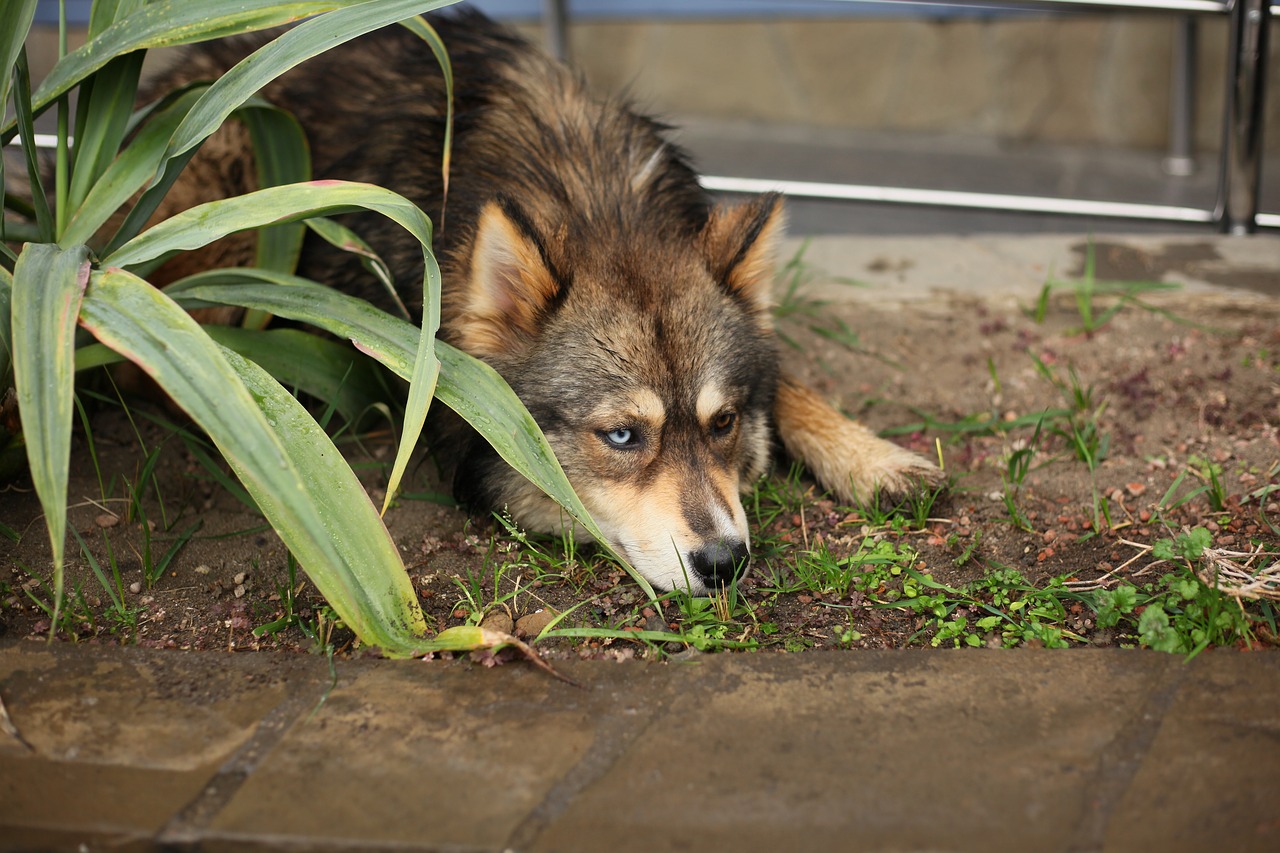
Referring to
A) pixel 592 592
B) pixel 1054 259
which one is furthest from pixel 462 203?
pixel 1054 259

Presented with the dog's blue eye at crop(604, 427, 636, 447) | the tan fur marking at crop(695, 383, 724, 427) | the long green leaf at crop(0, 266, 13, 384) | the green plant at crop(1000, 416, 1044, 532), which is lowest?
the green plant at crop(1000, 416, 1044, 532)

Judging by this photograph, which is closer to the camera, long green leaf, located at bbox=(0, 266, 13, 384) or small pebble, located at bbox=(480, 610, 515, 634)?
long green leaf, located at bbox=(0, 266, 13, 384)

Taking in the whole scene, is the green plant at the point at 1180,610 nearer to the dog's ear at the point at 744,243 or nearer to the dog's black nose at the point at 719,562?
the dog's black nose at the point at 719,562

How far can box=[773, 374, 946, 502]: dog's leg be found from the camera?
11.0 feet

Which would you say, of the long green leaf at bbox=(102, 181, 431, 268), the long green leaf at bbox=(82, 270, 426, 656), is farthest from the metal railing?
the long green leaf at bbox=(82, 270, 426, 656)

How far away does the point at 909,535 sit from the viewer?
3.19 meters

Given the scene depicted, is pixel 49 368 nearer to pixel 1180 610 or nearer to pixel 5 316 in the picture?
pixel 5 316

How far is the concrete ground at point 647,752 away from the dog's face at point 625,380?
44 cm

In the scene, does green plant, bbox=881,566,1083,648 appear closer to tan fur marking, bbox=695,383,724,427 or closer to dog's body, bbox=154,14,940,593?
dog's body, bbox=154,14,940,593

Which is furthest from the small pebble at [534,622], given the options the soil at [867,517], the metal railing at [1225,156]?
the metal railing at [1225,156]

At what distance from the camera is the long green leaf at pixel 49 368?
2184 mm

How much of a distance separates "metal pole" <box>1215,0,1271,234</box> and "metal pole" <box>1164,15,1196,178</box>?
1.94 m

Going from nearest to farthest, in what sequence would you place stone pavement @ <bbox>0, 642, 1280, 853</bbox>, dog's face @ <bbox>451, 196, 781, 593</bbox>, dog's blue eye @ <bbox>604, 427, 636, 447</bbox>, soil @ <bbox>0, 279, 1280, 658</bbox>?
stone pavement @ <bbox>0, 642, 1280, 853</bbox> → soil @ <bbox>0, 279, 1280, 658</bbox> → dog's face @ <bbox>451, 196, 781, 593</bbox> → dog's blue eye @ <bbox>604, 427, 636, 447</bbox>

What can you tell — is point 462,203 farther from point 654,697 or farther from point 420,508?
point 654,697
